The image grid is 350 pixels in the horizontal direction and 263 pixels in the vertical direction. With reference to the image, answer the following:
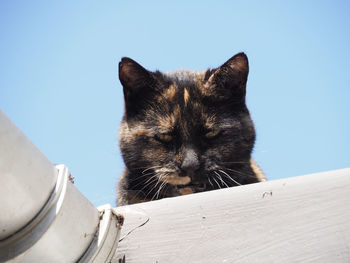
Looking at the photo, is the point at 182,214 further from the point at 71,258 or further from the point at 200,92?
the point at 200,92

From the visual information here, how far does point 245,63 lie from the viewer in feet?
8.98

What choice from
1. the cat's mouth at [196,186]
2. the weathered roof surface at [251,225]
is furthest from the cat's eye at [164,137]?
the weathered roof surface at [251,225]

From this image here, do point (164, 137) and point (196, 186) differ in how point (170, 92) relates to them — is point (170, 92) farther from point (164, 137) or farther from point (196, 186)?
point (196, 186)

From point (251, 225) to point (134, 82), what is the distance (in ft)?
6.05

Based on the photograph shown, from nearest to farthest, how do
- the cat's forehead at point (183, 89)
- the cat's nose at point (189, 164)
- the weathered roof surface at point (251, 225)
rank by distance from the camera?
the weathered roof surface at point (251, 225) → the cat's nose at point (189, 164) → the cat's forehead at point (183, 89)

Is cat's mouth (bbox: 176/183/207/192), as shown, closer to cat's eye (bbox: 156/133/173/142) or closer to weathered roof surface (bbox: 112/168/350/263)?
cat's eye (bbox: 156/133/173/142)

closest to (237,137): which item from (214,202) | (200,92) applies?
(200,92)

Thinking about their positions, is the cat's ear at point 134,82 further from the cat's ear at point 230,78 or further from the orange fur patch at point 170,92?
the cat's ear at point 230,78

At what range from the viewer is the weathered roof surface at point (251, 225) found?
3.58 feet

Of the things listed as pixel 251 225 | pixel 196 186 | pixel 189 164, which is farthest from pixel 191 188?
pixel 251 225

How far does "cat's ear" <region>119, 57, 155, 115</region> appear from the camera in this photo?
271 cm

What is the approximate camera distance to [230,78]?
279cm

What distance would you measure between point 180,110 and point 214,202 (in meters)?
1.41

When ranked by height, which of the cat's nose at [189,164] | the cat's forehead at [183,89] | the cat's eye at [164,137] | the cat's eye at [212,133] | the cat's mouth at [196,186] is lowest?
the cat's mouth at [196,186]
